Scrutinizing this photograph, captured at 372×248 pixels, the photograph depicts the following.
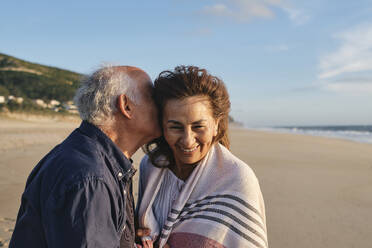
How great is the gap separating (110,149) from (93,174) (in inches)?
15.2

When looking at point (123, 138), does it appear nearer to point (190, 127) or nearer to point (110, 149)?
point (110, 149)

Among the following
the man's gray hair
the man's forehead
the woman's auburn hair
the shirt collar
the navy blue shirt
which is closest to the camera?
the navy blue shirt

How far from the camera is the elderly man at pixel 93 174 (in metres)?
1.58

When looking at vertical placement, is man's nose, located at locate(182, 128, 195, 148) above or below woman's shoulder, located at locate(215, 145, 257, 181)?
above

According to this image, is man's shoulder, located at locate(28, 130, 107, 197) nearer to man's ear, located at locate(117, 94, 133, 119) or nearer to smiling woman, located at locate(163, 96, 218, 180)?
man's ear, located at locate(117, 94, 133, 119)

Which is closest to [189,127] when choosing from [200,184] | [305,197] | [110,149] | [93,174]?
[200,184]

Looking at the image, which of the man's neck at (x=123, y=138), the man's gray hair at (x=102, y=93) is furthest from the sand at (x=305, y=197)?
the man's gray hair at (x=102, y=93)

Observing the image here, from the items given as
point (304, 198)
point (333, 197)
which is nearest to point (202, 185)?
point (304, 198)

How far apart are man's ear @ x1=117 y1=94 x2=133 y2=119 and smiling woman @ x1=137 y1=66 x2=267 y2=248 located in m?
0.30

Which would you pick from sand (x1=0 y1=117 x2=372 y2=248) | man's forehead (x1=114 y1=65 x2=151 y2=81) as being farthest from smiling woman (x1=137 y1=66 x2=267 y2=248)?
sand (x1=0 y1=117 x2=372 y2=248)

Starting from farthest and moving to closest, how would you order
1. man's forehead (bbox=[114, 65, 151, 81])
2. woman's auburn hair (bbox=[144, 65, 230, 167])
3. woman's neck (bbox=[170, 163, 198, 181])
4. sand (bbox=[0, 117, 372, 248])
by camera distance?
sand (bbox=[0, 117, 372, 248]) → woman's neck (bbox=[170, 163, 198, 181]) → woman's auburn hair (bbox=[144, 65, 230, 167]) → man's forehead (bbox=[114, 65, 151, 81])

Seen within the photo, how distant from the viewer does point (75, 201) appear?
1569 mm

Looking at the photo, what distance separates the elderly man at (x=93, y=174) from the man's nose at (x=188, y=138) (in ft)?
0.86

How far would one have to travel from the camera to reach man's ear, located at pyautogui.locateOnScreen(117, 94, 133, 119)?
2225 millimetres
